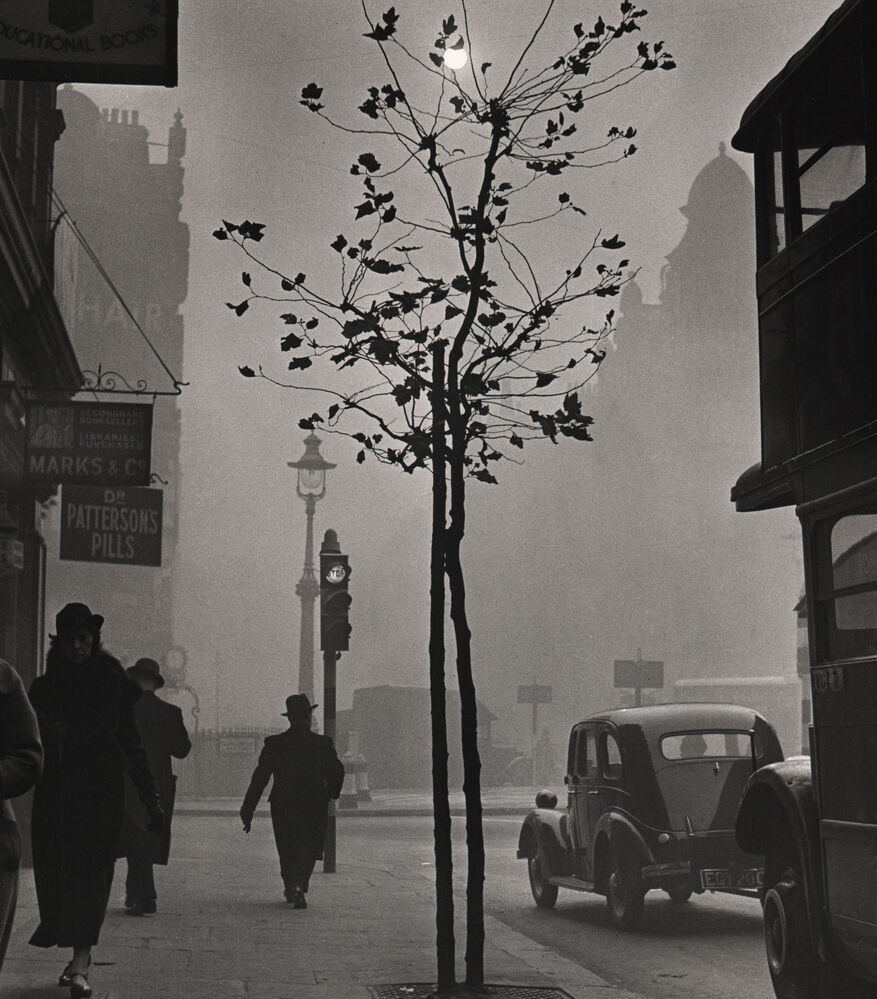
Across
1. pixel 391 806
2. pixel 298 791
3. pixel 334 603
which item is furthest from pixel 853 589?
pixel 391 806

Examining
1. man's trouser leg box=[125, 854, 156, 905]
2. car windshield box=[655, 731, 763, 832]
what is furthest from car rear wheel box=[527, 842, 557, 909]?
man's trouser leg box=[125, 854, 156, 905]

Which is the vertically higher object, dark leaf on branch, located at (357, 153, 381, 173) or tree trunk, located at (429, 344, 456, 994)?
dark leaf on branch, located at (357, 153, 381, 173)

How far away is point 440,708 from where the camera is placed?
8438 mm

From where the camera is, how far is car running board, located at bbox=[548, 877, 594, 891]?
43.9 feet

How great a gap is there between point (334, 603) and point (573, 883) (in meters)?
5.25

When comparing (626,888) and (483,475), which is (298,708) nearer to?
(626,888)

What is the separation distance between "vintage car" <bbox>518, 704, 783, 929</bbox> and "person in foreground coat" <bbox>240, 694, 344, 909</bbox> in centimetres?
228

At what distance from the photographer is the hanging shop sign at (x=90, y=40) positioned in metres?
6.58

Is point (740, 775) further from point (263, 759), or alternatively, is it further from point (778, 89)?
point (778, 89)

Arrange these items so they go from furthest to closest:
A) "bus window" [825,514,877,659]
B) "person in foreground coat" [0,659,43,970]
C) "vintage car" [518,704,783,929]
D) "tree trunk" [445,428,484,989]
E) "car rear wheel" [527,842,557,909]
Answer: "car rear wheel" [527,842,557,909]
"vintage car" [518,704,783,929]
"tree trunk" [445,428,484,989]
"bus window" [825,514,877,659]
"person in foreground coat" [0,659,43,970]

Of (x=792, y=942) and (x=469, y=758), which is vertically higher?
(x=469, y=758)

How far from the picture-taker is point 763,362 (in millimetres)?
8172

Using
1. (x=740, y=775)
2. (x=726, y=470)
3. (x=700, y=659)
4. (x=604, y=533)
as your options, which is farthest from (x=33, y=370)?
(x=726, y=470)

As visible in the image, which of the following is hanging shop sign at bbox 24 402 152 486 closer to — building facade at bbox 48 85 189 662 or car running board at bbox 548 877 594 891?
car running board at bbox 548 877 594 891
